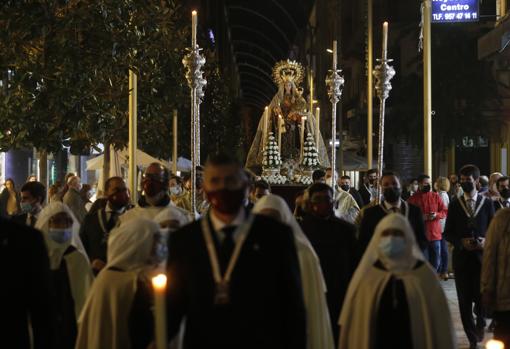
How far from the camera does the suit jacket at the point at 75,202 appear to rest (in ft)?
53.9

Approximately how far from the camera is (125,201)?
10.5 meters

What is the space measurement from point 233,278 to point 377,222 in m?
5.42

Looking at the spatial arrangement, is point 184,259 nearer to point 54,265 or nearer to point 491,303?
point 54,265

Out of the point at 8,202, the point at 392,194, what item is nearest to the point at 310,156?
the point at 8,202

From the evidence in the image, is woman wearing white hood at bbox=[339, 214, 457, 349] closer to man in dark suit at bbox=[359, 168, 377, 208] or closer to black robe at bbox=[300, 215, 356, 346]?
black robe at bbox=[300, 215, 356, 346]

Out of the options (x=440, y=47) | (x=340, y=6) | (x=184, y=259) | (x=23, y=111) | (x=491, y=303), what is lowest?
(x=491, y=303)

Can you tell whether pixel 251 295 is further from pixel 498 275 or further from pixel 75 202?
pixel 75 202

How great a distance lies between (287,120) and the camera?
27.5m

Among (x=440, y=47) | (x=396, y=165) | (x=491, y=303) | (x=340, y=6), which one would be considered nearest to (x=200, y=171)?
(x=491, y=303)

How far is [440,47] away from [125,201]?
26.5m

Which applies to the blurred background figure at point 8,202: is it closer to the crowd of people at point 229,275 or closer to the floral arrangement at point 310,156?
the crowd of people at point 229,275

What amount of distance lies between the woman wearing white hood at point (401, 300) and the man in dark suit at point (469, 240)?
5080mm

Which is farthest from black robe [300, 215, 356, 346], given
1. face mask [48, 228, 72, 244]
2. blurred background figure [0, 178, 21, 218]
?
blurred background figure [0, 178, 21, 218]

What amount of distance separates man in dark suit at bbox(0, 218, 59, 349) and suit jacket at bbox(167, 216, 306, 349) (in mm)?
850
